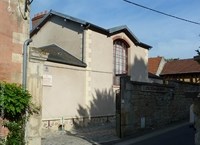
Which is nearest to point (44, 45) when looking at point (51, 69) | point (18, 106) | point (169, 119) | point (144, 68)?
point (51, 69)

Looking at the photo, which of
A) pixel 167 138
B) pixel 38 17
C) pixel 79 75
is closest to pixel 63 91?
pixel 79 75

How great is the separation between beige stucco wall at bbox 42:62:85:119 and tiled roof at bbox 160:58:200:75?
21.5 m

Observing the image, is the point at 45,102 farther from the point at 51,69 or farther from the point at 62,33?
the point at 62,33

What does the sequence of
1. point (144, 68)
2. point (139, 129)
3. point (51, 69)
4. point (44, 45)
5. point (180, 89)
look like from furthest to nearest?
point (144, 68) → point (44, 45) → point (180, 89) → point (51, 69) → point (139, 129)

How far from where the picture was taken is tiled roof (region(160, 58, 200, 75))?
129 ft

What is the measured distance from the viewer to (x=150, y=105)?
17562 millimetres

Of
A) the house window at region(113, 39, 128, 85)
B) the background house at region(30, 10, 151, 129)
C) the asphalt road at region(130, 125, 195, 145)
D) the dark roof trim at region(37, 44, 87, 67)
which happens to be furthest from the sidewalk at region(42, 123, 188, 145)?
the house window at region(113, 39, 128, 85)

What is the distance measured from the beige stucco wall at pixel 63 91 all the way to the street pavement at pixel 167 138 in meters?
4.51

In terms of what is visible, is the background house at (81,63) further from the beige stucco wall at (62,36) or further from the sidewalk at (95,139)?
the sidewalk at (95,139)

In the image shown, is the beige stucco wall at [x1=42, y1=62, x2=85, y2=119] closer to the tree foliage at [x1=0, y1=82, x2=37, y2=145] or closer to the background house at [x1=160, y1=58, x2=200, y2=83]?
the tree foliage at [x1=0, y1=82, x2=37, y2=145]

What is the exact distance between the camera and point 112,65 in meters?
22.1

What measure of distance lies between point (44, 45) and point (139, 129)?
9.08 meters

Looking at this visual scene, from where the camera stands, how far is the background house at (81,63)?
17922 millimetres

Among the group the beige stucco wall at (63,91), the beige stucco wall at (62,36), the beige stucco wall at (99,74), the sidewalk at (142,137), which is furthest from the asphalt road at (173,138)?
the beige stucco wall at (62,36)
